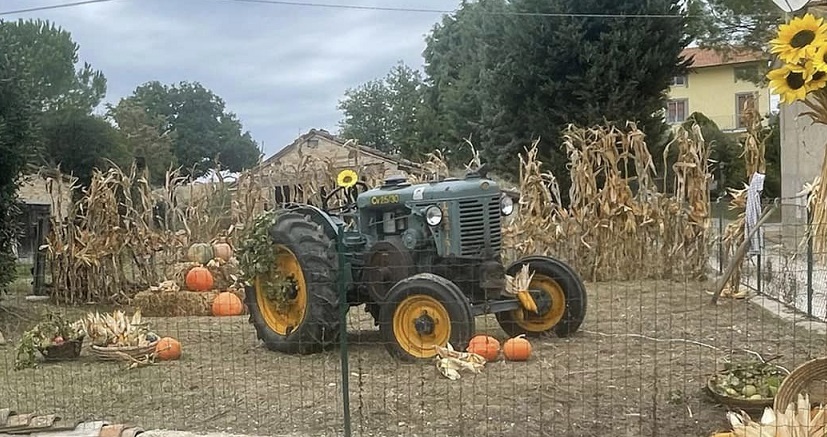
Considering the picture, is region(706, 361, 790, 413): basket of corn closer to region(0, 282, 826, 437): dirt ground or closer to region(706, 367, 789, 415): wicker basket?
region(706, 367, 789, 415): wicker basket

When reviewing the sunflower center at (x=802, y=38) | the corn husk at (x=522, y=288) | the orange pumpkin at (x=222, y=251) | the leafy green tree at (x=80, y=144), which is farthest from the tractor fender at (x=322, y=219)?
the leafy green tree at (x=80, y=144)

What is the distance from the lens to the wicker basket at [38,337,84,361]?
23.3 feet

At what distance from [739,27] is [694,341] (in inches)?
795

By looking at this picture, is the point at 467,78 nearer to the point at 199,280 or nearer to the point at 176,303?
the point at 199,280

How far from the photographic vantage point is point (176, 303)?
10609 millimetres

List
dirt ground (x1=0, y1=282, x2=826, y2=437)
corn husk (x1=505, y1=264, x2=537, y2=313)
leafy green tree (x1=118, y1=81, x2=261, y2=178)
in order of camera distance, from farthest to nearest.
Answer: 1. leafy green tree (x1=118, y1=81, x2=261, y2=178)
2. corn husk (x1=505, y1=264, x2=537, y2=313)
3. dirt ground (x1=0, y1=282, x2=826, y2=437)

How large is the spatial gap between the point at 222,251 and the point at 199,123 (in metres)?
53.6

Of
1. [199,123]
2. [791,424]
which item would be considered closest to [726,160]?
[791,424]

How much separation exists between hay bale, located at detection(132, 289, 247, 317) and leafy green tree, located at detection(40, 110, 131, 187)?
19929 millimetres

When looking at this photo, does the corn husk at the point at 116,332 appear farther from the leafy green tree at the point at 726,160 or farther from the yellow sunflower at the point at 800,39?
the leafy green tree at the point at 726,160

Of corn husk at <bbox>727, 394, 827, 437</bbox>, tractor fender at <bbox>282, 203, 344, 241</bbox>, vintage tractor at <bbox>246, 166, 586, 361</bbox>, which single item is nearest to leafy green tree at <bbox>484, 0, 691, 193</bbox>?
vintage tractor at <bbox>246, 166, 586, 361</bbox>

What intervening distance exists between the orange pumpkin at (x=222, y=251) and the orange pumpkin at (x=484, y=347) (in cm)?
672

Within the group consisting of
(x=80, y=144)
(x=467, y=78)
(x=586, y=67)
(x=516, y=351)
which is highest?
(x=467, y=78)

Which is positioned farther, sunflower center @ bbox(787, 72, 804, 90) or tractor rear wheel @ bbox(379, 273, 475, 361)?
tractor rear wheel @ bbox(379, 273, 475, 361)
